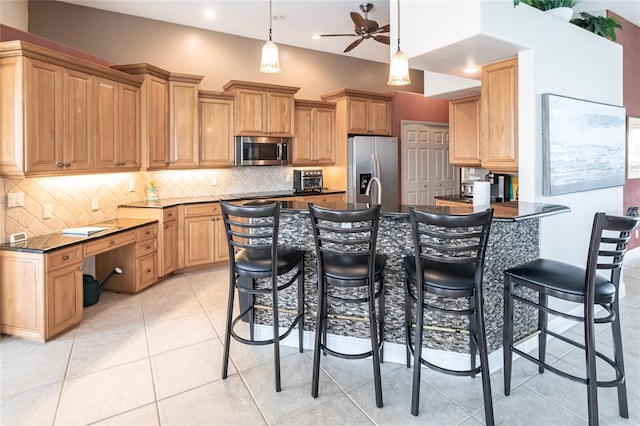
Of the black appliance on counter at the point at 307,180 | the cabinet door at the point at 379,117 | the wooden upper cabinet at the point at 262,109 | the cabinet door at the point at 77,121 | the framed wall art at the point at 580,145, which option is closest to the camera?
the framed wall art at the point at 580,145

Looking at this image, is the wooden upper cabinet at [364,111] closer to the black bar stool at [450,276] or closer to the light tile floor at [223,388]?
the light tile floor at [223,388]

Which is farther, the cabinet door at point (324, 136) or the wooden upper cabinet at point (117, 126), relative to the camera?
the cabinet door at point (324, 136)

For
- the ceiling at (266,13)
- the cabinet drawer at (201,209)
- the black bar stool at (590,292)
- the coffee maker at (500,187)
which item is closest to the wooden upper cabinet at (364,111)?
the ceiling at (266,13)

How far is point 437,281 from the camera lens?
6.74 feet

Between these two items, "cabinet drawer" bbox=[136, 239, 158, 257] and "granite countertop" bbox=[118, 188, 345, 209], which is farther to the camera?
"granite countertop" bbox=[118, 188, 345, 209]

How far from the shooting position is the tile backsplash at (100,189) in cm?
336

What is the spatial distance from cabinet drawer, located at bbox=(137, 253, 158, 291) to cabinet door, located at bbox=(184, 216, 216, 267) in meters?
0.47

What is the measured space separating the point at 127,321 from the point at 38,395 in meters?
1.13

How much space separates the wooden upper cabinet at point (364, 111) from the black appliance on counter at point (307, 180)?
0.85m

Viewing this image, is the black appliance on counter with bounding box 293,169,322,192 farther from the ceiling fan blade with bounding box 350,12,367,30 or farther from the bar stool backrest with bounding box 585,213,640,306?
the bar stool backrest with bounding box 585,213,640,306

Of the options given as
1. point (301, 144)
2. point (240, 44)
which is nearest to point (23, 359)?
point (301, 144)

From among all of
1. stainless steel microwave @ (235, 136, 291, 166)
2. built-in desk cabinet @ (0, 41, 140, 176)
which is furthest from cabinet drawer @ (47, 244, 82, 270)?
stainless steel microwave @ (235, 136, 291, 166)

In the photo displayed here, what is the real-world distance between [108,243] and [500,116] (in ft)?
12.5

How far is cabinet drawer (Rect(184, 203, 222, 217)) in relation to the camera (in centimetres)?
477
